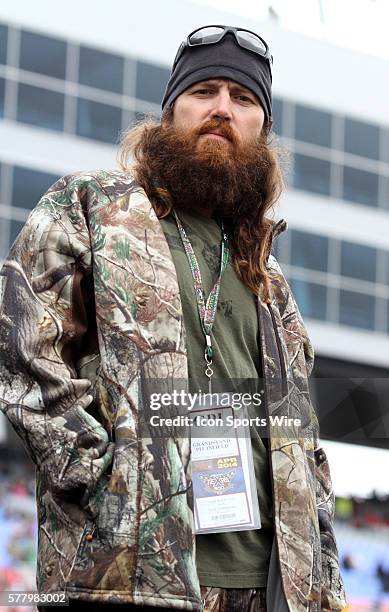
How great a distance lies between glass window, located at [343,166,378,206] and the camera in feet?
109

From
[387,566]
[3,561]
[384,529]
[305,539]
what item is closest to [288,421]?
[305,539]

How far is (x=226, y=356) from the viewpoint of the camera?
3949mm

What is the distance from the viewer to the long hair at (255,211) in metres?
4.23

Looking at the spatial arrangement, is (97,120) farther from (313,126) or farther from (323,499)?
(323,499)

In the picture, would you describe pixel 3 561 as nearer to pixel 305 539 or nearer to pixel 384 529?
pixel 384 529

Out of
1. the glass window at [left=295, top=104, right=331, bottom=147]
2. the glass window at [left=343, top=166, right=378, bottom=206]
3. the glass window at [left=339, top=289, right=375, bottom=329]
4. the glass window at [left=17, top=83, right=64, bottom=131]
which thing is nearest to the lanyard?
the glass window at [left=17, top=83, right=64, bottom=131]

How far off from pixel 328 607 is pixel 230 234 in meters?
1.20

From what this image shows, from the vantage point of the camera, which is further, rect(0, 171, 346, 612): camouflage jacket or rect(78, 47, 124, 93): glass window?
rect(78, 47, 124, 93): glass window

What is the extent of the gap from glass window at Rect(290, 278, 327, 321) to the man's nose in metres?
26.9

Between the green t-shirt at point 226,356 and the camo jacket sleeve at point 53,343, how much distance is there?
0.99ft

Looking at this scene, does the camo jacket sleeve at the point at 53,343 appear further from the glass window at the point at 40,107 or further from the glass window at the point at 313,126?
the glass window at the point at 313,126

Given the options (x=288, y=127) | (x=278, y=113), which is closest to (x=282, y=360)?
(x=278, y=113)

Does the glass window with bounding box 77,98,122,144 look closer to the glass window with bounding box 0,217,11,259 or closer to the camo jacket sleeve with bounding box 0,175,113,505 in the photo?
the glass window with bounding box 0,217,11,259

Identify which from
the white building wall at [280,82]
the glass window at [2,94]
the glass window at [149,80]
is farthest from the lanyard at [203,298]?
the glass window at [149,80]
